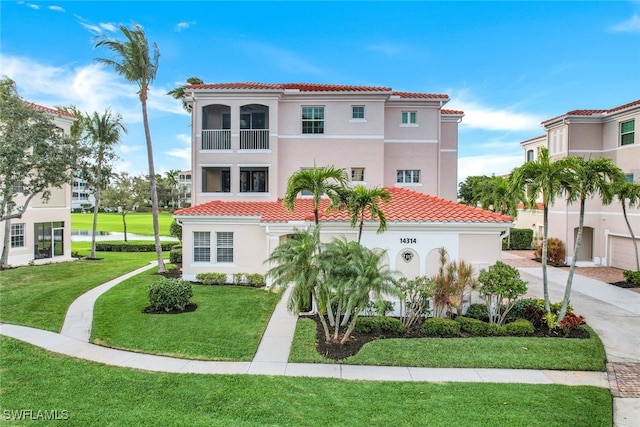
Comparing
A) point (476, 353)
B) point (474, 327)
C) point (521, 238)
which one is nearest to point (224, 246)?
point (474, 327)

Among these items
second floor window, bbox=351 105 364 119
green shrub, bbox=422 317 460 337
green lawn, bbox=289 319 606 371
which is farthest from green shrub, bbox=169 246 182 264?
green shrub, bbox=422 317 460 337

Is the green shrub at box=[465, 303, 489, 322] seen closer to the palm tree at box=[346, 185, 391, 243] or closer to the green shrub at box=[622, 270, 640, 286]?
the palm tree at box=[346, 185, 391, 243]

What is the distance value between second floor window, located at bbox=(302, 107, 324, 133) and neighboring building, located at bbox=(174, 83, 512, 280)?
2.5 inches

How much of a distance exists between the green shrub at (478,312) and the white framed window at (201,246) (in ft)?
41.2

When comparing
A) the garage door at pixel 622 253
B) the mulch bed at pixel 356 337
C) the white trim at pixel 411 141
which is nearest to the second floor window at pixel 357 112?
the white trim at pixel 411 141

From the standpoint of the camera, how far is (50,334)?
10.9 m

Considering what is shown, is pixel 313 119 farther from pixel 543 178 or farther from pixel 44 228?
pixel 44 228

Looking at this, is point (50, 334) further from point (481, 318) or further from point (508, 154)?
point (508, 154)

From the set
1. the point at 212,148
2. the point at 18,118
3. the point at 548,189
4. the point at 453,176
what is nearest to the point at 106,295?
the point at 212,148

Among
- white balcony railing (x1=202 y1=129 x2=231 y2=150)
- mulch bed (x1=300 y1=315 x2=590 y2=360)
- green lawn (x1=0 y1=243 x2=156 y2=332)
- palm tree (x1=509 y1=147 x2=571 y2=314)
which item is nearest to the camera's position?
mulch bed (x1=300 y1=315 x2=590 y2=360)

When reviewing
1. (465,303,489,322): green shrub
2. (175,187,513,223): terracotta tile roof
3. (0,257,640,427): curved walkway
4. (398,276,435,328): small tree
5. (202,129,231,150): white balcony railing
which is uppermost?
(202,129,231,150): white balcony railing

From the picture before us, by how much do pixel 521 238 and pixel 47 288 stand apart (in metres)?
36.4

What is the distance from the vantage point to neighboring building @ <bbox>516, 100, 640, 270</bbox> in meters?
21.9

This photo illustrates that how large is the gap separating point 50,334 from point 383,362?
10.7m
